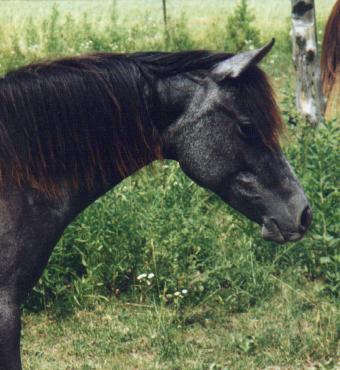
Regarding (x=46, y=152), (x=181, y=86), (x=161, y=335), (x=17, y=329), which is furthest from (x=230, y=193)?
(x=161, y=335)

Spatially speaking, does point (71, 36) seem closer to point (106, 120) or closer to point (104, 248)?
point (104, 248)

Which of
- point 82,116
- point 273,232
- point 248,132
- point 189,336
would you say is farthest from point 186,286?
point 82,116

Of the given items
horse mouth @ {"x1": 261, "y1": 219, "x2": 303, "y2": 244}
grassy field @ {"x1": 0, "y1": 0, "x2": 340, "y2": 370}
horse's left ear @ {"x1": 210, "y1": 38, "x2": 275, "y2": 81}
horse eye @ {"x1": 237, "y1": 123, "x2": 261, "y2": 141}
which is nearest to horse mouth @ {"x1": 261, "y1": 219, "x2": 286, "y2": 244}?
horse mouth @ {"x1": 261, "y1": 219, "x2": 303, "y2": 244}

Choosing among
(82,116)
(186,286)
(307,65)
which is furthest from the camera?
(307,65)

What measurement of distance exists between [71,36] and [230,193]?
27.4 feet

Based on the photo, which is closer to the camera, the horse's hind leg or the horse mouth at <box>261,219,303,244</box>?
the horse's hind leg

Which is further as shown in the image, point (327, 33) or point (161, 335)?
point (327, 33)

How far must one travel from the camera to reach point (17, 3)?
15664mm

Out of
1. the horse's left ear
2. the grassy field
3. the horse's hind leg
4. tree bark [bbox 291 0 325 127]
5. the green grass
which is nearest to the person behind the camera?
the horse's hind leg

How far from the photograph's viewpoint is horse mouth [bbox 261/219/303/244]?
3.44m

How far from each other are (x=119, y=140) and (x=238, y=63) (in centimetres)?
55

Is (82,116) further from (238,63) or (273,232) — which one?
(273,232)

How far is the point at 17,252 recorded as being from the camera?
3.13m

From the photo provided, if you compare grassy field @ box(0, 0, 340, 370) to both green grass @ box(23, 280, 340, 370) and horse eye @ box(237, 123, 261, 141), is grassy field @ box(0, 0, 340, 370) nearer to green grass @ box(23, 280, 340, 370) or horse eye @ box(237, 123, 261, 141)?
green grass @ box(23, 280, 340, 370)
